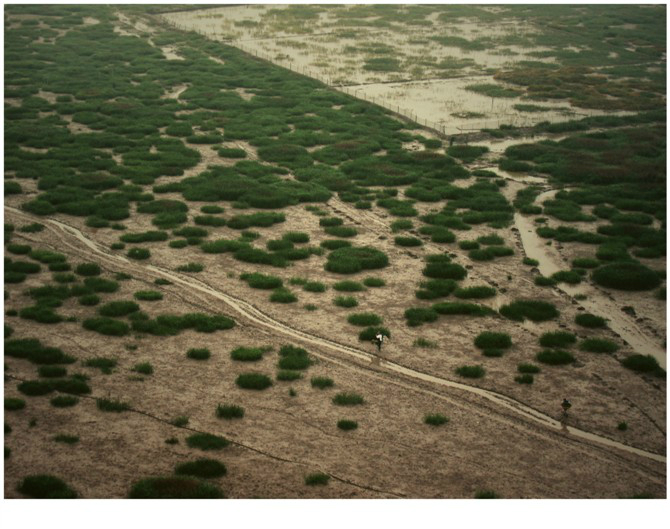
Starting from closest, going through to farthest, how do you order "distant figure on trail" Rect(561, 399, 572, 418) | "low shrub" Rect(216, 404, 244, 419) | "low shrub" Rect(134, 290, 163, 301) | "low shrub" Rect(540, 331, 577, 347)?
1. "low shrub" Rect(216, 404, 244, 419)
2. "distant figure on trail" Rect(561, 399, 572, 418)
3. "low shrub" Rect(540, 331, 577, 347)
4. "low shrub" Rect(134, 290, 163, 301)

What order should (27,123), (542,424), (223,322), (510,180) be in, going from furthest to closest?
1. (27,123)
2. (510,180)
3. (223,322)
4. (542,424)

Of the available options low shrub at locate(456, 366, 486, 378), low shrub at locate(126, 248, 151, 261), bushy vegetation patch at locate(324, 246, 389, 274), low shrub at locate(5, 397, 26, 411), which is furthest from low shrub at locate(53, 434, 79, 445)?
bushy vegetation patch at locate(324, 246, 389, 274)

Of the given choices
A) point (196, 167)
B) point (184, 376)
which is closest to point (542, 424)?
point (184, 376)

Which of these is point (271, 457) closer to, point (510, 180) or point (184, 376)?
point (184, 376)

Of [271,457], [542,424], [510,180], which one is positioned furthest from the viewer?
[510,180]

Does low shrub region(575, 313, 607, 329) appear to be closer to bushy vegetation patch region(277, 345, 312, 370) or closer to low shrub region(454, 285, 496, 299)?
low shrub region(454, 285, 496, 299)

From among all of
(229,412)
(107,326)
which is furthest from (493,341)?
(107,326)
